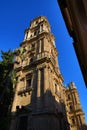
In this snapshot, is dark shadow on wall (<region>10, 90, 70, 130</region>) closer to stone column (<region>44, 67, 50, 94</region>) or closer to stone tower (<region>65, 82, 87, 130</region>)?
stone column (<region>44, 67, 50, 94</region>)

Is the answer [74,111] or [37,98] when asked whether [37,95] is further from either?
[74,111]

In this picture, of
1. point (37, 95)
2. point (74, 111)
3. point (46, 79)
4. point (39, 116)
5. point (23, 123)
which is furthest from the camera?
point (74, 111)

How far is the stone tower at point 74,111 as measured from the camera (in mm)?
→ 31109

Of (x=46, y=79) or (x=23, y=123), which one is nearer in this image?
(x=23, y=123)

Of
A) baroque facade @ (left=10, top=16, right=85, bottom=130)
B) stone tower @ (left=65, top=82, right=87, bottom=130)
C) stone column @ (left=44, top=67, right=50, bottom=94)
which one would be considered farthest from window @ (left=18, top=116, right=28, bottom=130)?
stone tower @ (left=65, top=82, right=87, bottom=130)

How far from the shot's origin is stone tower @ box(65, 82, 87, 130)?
31.1 metres

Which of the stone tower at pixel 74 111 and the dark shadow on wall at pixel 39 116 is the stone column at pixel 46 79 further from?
the stone tower at pixel 74 111

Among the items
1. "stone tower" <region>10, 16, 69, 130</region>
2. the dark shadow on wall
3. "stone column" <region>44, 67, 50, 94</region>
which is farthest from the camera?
"stone column" <region>44, 67, 50, 94</region>

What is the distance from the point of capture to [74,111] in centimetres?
3462

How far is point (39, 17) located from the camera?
4034 centimetres

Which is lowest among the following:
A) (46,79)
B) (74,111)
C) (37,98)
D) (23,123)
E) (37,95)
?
(23,123)

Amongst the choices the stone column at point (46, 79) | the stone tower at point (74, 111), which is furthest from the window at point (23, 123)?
the stone tower at point (74, 111)

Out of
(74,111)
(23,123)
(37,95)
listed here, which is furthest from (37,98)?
(74,111)

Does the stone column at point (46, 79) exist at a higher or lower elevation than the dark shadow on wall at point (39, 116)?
higher
